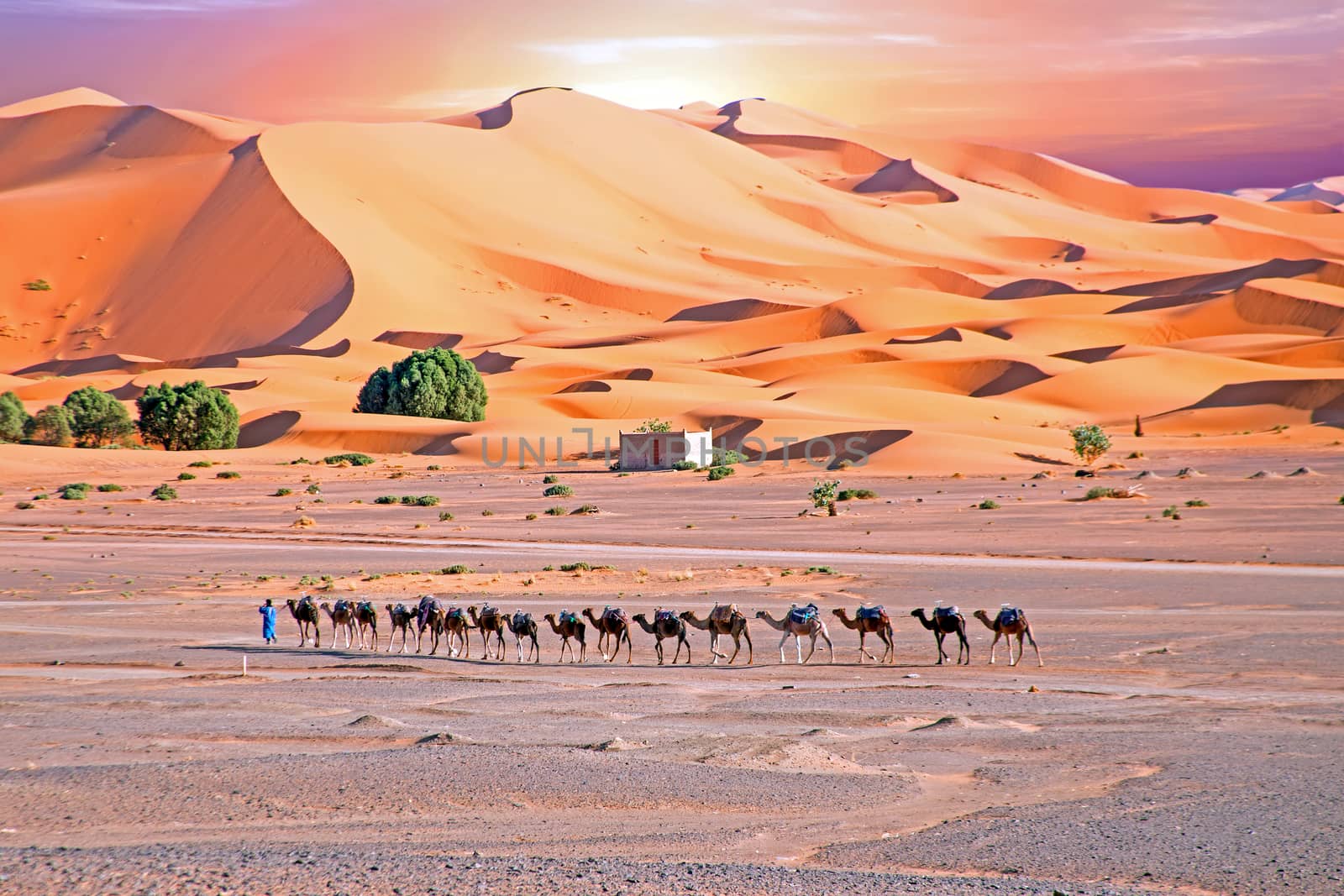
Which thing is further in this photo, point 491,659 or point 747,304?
point 747,304

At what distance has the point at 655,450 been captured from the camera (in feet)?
190

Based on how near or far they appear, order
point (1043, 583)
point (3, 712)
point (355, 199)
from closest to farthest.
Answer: point (3, 712) < point (1043, 583) < point (355, 199)

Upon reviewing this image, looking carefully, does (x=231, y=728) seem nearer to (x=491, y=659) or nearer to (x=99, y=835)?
(x=99, y=835)

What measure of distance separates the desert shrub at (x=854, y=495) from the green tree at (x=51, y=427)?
46.2m

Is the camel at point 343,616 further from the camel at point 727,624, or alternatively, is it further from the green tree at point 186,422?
the green tree at point 186,422

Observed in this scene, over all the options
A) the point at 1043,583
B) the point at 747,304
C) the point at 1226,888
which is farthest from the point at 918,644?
the point at 747,304

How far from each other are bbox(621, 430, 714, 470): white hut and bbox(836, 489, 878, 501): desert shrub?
1457cm

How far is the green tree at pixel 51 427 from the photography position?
71.2 m

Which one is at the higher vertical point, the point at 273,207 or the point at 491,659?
the point at 273,207

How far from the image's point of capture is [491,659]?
1711cm

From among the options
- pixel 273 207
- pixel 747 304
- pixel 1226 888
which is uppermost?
pixel 273 207

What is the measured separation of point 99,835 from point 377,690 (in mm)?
6301

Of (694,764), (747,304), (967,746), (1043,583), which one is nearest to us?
(694,764)

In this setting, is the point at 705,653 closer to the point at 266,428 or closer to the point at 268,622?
the point at 268,622
